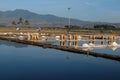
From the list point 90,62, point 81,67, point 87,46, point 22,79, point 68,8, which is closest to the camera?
point 22,79

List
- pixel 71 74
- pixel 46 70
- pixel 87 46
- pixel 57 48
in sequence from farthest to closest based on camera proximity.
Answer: pixel 87 46 → pixel 57 48 → pixel 46 70 → pixel 71 74

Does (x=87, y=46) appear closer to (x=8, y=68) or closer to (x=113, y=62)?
(x=113, y=62)

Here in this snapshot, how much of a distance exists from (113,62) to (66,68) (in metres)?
2.40

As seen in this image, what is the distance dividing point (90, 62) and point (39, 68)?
2445mm

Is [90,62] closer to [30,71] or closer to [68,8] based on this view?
[30,71]

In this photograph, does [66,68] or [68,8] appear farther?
[68,8]

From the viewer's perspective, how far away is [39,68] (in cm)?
948

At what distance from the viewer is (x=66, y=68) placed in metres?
9.66

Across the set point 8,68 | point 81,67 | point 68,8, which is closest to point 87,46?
point 81,67

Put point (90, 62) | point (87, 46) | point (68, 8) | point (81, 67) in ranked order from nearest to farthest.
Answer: point (81, 67)
point (90, 62)
point (87, 46)
point (68, 8)

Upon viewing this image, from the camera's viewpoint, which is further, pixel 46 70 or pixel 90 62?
pixel 90 62

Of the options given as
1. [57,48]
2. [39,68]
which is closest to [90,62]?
[39,68]

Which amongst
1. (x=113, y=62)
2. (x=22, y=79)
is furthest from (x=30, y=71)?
(x=113, y=62)

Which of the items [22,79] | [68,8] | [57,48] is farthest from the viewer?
[68,8]
